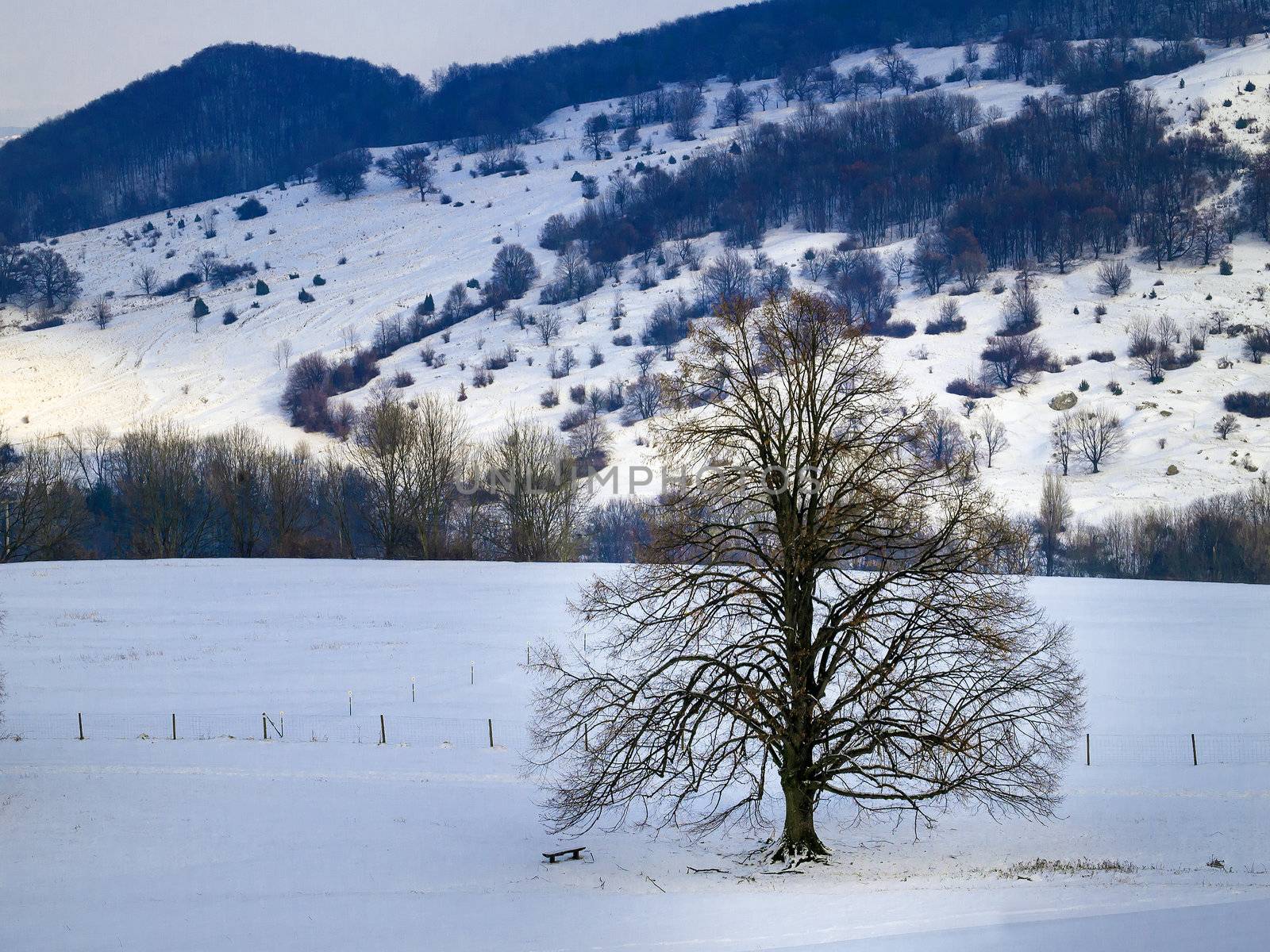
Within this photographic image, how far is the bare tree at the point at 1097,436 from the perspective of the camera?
83875 mm

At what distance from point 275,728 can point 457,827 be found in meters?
10.4

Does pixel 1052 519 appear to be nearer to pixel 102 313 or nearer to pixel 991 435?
pixel 991 435

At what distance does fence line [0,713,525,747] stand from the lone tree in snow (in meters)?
11.3

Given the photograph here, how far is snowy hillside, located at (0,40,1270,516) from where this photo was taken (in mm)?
88500

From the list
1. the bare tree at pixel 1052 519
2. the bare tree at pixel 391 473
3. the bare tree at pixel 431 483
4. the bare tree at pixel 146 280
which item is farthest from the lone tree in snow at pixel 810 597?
the bare tree at pixel 146 280

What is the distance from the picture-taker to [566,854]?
68.7 feet

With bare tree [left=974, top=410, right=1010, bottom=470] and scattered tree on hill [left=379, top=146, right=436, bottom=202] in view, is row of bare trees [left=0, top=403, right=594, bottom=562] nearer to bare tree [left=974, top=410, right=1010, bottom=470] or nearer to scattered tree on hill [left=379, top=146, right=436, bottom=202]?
bare tree [left=974, top=410, right=1010, bottom=470]

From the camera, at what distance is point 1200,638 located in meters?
39.3

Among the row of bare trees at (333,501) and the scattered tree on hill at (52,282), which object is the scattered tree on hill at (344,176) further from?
the row of bare trees at (333,501)

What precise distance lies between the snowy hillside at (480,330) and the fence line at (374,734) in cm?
4583

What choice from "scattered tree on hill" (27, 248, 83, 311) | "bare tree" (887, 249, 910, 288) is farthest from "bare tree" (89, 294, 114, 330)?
"bare tree" (887, 249, 910, 288)

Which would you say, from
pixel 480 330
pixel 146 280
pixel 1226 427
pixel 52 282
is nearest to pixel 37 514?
pixel 480 330

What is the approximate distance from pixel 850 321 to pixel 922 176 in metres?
162

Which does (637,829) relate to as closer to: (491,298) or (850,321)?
(850,321)
